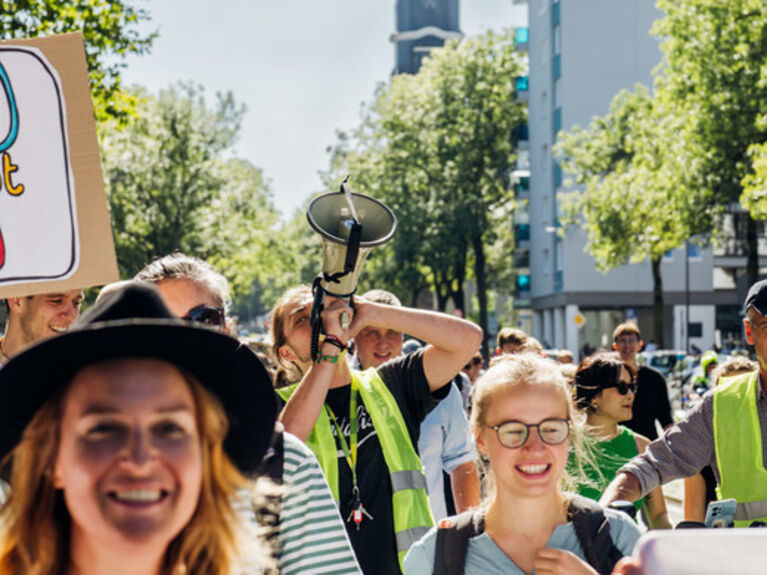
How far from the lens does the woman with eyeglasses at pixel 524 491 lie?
312 cm

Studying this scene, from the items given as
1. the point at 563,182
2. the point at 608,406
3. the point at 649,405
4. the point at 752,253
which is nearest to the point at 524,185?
the point at 563,182

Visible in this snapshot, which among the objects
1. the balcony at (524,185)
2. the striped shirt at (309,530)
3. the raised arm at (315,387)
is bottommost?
the striped shirt at (309,530)

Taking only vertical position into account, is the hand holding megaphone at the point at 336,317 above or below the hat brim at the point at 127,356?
above

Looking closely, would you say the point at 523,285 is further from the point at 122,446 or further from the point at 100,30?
the point at 122,446

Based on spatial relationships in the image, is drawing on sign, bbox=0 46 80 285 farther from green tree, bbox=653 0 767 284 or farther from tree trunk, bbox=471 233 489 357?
tree trunk, bbox=471 233 489 357

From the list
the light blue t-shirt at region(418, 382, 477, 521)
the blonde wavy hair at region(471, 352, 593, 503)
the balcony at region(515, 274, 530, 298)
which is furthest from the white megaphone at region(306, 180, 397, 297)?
the balcony at region(515, 274, 530, 298)

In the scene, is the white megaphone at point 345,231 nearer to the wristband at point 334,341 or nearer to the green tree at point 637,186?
the wristband at point 334,341

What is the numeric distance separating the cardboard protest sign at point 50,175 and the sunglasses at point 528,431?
5.46ft

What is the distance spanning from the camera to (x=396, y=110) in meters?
49.8

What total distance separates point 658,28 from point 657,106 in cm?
360

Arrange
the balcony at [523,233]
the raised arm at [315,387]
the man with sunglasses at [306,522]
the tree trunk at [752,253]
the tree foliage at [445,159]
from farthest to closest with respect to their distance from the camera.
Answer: the balcony at [523,233]
the tree foliage at [445,159]
the tree trunk at [752,253]
the raised arm at [315,387]
the man with sunglasses at [306,522]

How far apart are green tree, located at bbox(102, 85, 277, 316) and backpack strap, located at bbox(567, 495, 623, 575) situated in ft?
123

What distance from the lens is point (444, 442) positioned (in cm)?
548

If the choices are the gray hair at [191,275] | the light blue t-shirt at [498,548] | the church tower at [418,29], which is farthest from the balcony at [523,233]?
the church tower at [418,29]
